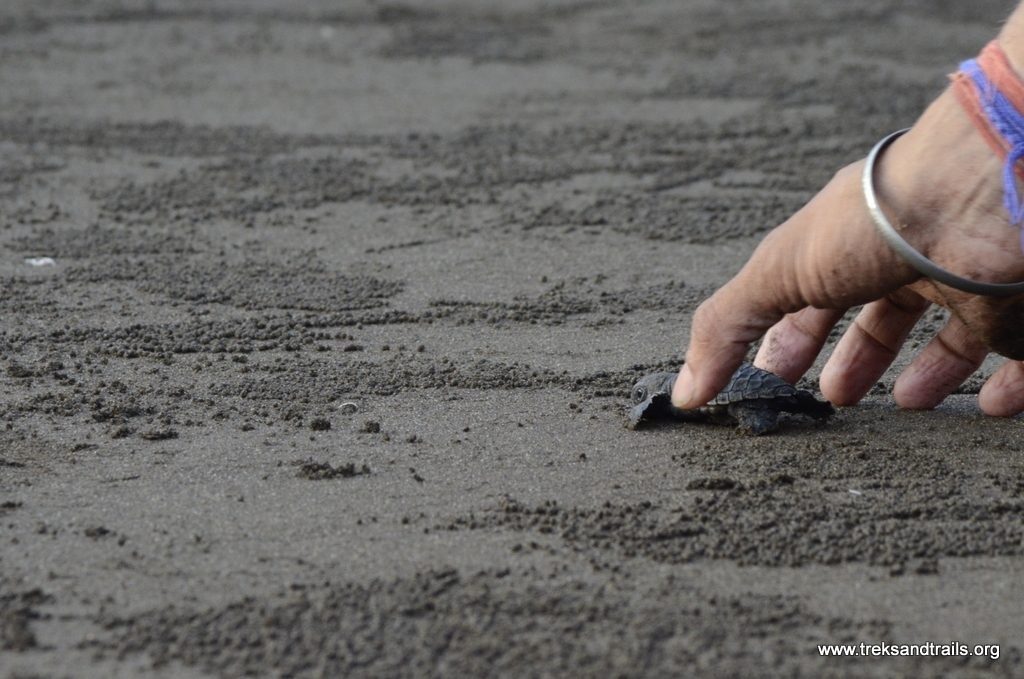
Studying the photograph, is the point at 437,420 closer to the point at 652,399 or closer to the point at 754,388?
the point at 652,399

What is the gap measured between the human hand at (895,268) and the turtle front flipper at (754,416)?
19cm

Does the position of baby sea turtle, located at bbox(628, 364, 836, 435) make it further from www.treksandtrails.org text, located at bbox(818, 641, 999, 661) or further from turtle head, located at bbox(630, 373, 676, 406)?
www.treksandtrails.org text, located at bbox(818, 641, 999, 661)

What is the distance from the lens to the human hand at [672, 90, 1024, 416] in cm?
239

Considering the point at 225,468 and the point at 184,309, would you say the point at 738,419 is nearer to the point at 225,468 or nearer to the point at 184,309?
the point at 225,468

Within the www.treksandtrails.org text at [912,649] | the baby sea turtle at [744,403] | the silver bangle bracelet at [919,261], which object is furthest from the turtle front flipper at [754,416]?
the www.treksandtrails.org text at [912,649]

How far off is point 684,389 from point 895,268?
21.8 inches

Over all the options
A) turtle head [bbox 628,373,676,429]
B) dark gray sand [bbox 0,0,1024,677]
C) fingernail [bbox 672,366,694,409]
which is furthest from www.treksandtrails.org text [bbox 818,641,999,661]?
turtle head [bbox 628,373,676,429]

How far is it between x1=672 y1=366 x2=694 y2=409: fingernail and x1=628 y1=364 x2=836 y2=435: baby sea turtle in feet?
0.33

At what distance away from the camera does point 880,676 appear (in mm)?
2049

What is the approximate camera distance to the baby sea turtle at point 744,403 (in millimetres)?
2943

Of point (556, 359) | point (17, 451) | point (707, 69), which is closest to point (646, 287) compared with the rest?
point (556, 359)

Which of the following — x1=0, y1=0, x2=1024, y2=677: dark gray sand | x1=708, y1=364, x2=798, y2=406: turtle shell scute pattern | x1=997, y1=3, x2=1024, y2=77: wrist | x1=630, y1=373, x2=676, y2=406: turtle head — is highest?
x1=997, y1=3, x2=1024, y2=77: wrist

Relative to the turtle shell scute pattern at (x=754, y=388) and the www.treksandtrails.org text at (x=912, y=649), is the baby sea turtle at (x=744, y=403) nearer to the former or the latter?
the turtle shell scute pattern at (x=754, y=388)

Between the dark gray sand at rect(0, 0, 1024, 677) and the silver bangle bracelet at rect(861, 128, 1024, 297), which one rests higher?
the silver bangle bracelet at rect(861, 128, 1024, 297)
